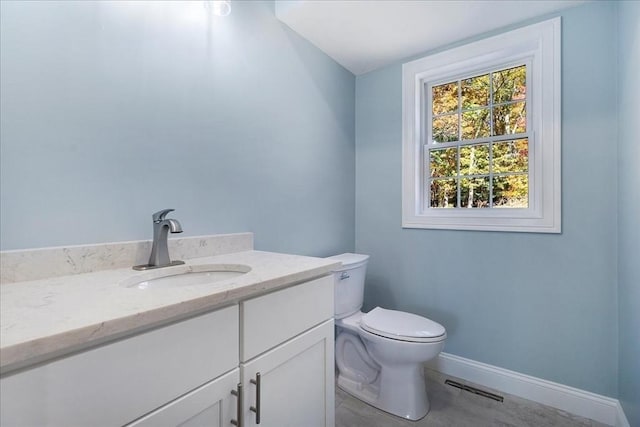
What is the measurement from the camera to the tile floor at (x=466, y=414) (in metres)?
1.53

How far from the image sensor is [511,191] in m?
1.90

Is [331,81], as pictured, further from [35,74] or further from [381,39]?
[35,74]

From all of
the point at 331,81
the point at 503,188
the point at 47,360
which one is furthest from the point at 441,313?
the point at 47,360

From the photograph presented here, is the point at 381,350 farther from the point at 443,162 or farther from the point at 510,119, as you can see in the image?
the point at 510,119

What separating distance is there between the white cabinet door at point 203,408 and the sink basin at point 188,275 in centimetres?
40

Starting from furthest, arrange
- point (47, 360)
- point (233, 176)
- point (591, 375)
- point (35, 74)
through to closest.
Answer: point (591, 375) < point (233, 176) < point (35, 74) < point (47, 360)

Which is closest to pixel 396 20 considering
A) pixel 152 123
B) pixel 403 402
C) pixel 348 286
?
pixel 152 123

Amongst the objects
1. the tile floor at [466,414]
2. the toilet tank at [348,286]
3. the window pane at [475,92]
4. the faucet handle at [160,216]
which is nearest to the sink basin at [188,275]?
the faucet handle at [160,216]

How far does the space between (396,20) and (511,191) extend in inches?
50.6

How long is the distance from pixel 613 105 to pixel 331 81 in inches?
64.6

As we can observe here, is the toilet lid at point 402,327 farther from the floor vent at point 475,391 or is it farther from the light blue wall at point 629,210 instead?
the light blue wall at point 629,210

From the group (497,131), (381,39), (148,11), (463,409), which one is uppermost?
(381,39)

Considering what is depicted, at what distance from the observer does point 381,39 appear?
1.96 m

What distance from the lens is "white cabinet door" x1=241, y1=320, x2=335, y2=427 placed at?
847mm
